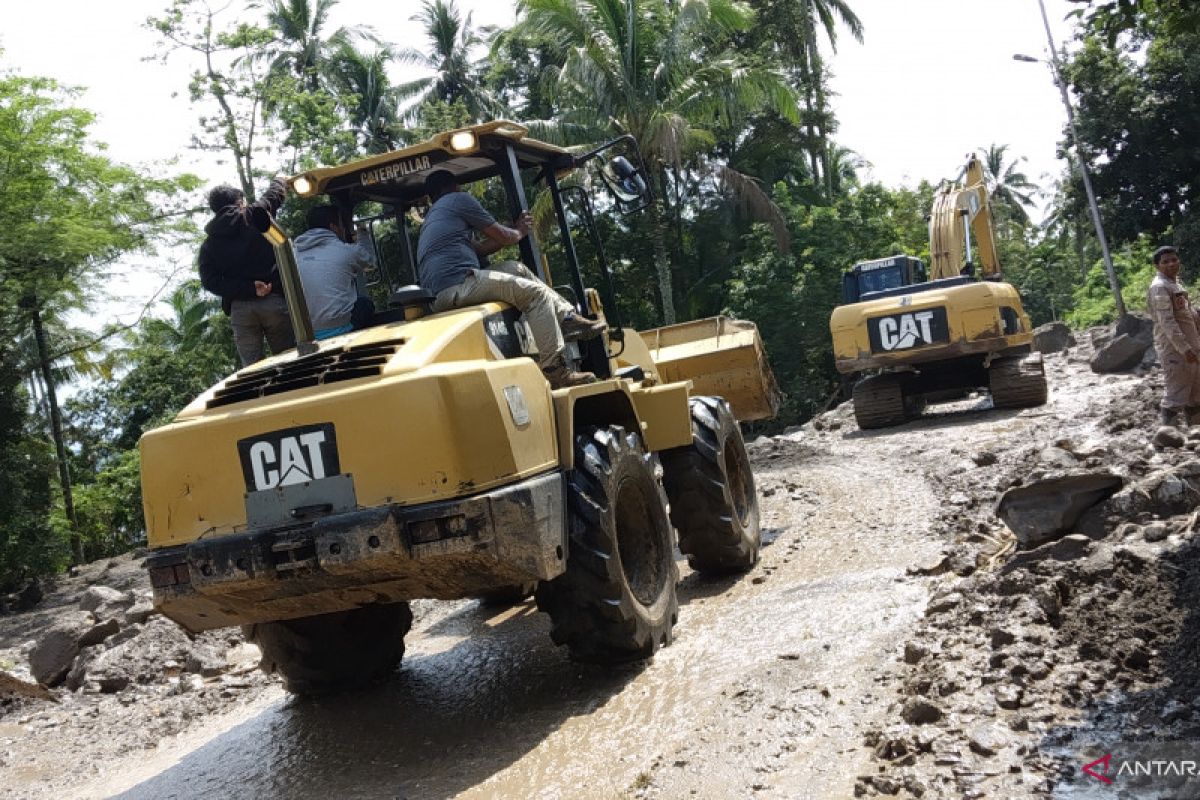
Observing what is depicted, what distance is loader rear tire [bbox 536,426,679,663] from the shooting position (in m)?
5.44

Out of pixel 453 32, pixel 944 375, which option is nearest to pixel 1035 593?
pixel 944 375

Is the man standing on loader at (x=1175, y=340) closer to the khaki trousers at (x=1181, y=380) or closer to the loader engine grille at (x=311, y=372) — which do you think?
the khaki trousers at (x=1181, y=380)

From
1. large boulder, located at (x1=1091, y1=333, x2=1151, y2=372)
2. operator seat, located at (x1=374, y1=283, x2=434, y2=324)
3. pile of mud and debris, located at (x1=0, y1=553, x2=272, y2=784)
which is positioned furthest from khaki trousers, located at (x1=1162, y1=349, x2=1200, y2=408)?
large boulder, located at (x1=1091, y1=333, x2=1151, y2=372)

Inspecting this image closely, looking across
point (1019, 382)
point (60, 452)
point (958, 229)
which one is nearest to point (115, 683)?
point (1019, 382)

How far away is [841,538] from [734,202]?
2474cm

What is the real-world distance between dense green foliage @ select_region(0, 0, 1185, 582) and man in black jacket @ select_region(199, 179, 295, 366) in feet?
37.4

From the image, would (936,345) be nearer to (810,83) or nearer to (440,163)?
(440,163)

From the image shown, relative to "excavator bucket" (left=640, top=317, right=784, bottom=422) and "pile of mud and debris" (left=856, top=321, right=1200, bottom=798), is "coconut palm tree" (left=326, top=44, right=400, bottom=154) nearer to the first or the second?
"excavator bucket" (left=640, top=317, right=784, bottom=422)

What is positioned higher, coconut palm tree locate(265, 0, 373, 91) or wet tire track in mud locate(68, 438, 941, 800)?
coconut palm tree locate(265, 0, 373, 91)

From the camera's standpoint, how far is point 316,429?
4.98 metres

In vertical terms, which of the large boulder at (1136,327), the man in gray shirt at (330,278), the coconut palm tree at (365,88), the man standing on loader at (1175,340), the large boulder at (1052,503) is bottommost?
the large boulder at (1136,327)

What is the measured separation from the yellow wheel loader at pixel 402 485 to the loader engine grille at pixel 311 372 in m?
0.01

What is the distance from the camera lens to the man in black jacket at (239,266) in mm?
6832

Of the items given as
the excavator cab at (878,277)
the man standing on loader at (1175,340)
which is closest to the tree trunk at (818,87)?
the excavator cab at (878,277)
